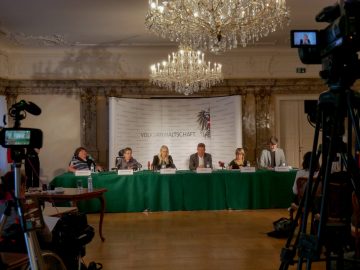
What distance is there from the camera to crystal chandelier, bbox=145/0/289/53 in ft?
15.5

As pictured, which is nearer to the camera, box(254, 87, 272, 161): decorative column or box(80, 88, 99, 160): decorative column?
box(80, 88, 99, 160): decorative column

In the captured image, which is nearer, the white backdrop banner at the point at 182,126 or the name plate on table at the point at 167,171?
the name plate on table at the point at 167,171

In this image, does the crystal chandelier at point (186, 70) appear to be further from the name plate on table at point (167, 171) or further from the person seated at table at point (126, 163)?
the name plate on table at point (167, 171)

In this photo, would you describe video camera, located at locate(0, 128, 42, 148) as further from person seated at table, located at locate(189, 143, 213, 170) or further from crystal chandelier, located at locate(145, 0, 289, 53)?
person seated at table, located at locate(189, 143, 213, 170)

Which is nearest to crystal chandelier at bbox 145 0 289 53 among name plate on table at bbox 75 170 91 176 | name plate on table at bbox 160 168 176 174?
name plate on table at bbox 160 168 176 174

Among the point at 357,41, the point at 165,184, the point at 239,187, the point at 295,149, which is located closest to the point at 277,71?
the point at 295,149

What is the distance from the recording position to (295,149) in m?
9.62

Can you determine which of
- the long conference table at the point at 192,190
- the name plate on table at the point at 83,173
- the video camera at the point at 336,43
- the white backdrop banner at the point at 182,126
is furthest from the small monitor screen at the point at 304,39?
the white backdrop banner at the point at 182,126

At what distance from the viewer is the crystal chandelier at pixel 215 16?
4719 mm

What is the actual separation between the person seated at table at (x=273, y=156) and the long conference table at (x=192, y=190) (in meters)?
1.02

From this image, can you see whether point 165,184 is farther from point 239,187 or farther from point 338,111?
point 338,111

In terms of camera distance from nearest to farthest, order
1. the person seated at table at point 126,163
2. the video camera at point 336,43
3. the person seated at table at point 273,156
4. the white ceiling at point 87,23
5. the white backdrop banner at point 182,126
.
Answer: the video camera at point 336,43 < the white ceiling at point 87,23 < the person seated at table at point 126,163 < the person seated at table at point 273,156 < the white backdrop banner at point 182,126

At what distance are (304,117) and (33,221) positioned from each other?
8423mm

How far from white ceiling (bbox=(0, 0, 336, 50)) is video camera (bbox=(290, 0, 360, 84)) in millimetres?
4679
